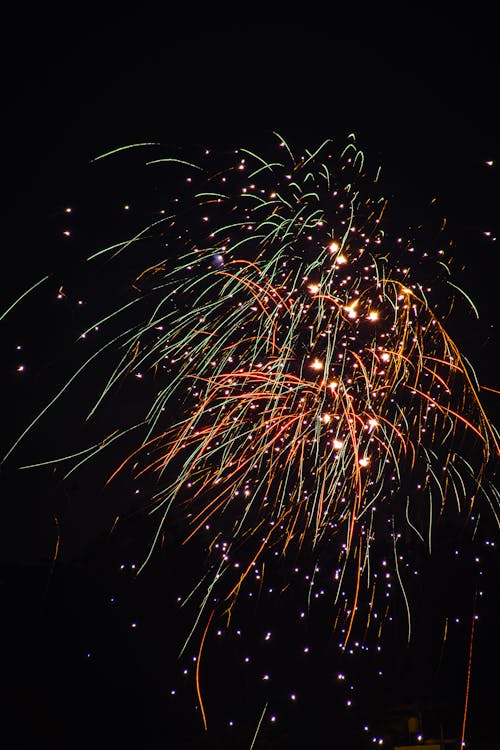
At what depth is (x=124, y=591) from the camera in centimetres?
891

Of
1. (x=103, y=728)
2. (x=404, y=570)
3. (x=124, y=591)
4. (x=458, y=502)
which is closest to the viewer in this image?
(x=458, y=502)

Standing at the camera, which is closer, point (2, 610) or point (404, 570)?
point (2, 610)

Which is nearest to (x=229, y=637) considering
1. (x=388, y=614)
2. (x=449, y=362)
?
(x=388, y=614)

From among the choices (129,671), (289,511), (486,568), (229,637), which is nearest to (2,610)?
(129,671)

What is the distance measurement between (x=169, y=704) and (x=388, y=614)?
294 centimetres

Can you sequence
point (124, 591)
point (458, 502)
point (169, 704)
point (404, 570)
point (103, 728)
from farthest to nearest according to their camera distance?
point (404, 570) < point (124, 591) < point (169, 704) < point (103, 728) < point (458, 502)

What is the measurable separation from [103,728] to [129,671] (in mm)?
768

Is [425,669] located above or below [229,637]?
below

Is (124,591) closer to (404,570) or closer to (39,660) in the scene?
(39,660)

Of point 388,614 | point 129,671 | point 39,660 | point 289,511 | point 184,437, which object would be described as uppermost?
point 184,437

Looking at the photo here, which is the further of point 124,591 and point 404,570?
point 404,570

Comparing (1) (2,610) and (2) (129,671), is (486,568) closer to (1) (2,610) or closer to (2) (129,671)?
(2) (129,671)

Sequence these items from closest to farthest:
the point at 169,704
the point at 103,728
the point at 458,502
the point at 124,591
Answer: the point at 458,502 < the point at 103,728 < the point at 169,704 < the point at 124,591

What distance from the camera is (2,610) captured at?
303 inches
